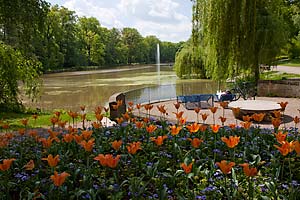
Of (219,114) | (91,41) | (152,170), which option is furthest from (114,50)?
(152,170)

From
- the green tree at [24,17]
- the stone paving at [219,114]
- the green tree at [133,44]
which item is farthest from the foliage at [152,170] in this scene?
the green tree at [133,44]

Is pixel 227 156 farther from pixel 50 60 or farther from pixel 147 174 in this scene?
pixel 50 60

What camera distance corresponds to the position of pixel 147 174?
3152mm

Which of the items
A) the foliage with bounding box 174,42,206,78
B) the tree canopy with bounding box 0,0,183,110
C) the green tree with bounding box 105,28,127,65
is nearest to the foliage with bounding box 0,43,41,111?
the tree canopy with bounding box 0,0,183,110

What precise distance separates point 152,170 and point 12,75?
11093 millimetres

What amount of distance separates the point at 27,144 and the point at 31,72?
10.4m

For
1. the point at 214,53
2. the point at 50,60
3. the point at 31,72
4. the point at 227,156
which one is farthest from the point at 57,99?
the point at 50,60

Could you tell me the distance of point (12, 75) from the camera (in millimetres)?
12789

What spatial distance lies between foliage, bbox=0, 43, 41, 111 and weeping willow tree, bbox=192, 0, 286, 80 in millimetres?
6963

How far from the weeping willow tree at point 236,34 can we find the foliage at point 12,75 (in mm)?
6963

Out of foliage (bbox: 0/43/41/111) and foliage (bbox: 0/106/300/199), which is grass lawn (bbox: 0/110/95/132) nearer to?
foliage (bbox: 0/43/41/111)

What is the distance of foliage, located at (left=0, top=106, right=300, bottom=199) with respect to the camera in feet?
9.00

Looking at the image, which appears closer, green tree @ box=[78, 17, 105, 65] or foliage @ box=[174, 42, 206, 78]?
foliage @ box=[174, 42, 206, 78]

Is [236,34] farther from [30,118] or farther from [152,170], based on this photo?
[152,170]
